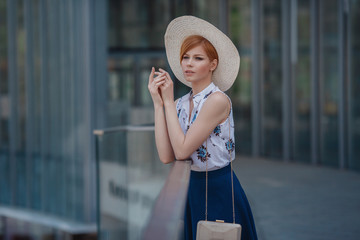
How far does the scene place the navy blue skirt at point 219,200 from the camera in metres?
2.10

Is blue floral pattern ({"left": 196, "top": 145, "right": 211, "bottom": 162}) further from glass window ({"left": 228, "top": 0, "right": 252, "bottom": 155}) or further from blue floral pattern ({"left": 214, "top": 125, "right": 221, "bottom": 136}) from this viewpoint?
glass window ({"left": 228, "top": 0, "right": 252, "bottom": 155})

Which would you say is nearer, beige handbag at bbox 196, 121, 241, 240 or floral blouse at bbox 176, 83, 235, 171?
beige handbag at bbox 196, 121, 241, 240

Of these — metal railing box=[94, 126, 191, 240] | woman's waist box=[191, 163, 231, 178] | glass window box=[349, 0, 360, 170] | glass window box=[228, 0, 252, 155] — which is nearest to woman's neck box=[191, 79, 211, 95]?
woman's waist box=[191, 163, 231, 178]

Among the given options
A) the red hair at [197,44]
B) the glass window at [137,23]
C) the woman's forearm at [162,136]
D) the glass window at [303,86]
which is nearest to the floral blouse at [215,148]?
the woman's forearm at [162,136]

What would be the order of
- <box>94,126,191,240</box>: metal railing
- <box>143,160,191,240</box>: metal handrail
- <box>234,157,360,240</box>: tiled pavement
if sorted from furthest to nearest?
<box>94,126,191,240</box>: metal railing < <box>234,157,360,240</box>: tiled pavement < <box>143,160,191,240</box>: metal handrail

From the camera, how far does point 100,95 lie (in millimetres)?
8086

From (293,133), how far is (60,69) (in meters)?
4.65

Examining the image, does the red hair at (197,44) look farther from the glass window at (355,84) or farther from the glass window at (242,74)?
the glass window at (242,74)

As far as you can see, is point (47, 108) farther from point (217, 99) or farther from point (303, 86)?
point (217, 99)

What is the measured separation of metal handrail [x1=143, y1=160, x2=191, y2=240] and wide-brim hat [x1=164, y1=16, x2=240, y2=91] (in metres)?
0.60

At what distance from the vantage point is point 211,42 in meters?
2.13

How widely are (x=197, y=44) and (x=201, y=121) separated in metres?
0.37

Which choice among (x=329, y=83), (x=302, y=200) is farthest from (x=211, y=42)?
(x=329, y=83)

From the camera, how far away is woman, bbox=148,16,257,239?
6.60ft
